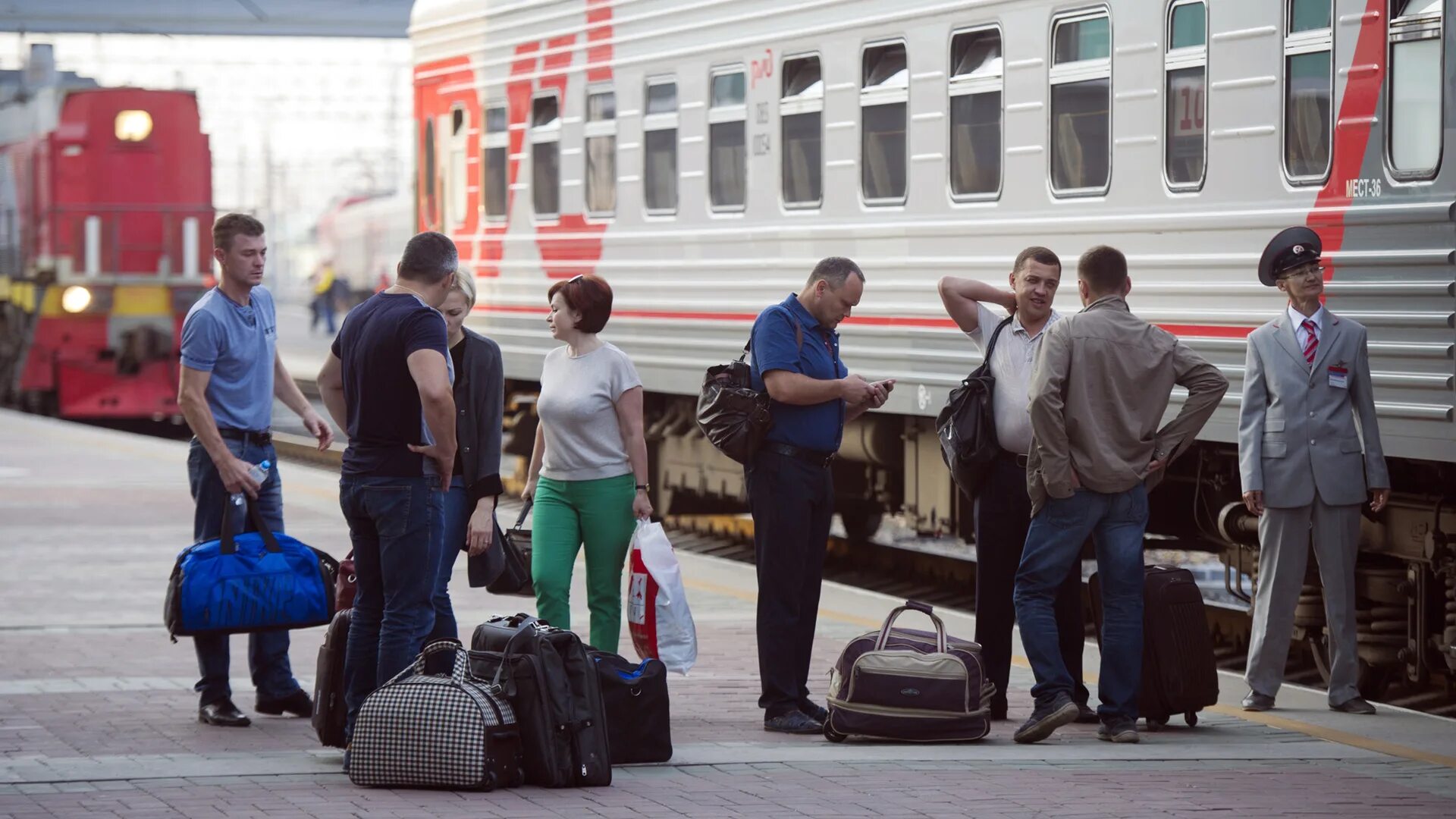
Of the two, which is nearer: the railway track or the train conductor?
the train conductor

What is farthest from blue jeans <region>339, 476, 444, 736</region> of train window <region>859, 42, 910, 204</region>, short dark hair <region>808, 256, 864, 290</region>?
train window <region>859, 42, 910, 204</region>

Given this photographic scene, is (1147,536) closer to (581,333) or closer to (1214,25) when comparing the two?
(1214,25)

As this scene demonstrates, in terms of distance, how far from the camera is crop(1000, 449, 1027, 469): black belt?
815cm

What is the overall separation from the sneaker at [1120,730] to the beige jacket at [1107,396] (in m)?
0.77

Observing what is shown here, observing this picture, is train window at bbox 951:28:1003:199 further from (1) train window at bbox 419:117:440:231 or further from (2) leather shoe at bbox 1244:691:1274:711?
(1) train window at bbox 419:117:440:231

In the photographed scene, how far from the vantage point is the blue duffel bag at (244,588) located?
7.80m

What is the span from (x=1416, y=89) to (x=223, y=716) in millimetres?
4800

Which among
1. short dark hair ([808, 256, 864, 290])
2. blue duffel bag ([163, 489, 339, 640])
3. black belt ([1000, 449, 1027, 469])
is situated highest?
short dark hair ([808, 256, 864, 290])

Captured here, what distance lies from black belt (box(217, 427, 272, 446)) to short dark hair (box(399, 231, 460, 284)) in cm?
127

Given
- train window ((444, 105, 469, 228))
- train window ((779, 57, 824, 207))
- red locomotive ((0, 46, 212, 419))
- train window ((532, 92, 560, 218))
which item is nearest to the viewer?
train window ((779, 57, 824, 207))

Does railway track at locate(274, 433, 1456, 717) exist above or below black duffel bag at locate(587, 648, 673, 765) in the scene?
below

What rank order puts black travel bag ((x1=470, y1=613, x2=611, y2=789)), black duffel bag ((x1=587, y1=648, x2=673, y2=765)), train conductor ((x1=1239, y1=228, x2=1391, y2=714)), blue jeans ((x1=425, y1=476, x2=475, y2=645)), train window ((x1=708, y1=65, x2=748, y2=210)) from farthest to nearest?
train window ((x1=708, y1=65, x2=748, y2=210)) < train conductor ((x1=1239, y1=228, x2=1391, y2=714)) < blue jeans ((x1=425, y1=476, x2=475, y2=645)) < black duffel bag ((x1=587, y1=648, x2=673, y2=765)) < black travel bag ((x1=470, y1=613, x2=611, y2=789))

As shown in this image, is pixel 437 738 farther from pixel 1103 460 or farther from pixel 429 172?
pixel 429 172

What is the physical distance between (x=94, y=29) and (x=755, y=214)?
2422cm
